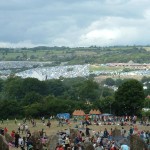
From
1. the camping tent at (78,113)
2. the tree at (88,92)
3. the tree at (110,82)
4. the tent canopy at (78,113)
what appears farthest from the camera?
the tree at (110,82)

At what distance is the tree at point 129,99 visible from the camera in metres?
63.4

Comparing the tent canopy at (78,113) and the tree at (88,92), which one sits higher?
the tree at (88,92)

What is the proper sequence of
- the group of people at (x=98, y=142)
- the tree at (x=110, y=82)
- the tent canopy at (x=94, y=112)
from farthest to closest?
the tree at (x=110, y=82) → the tent canopy at (x=94, y=112) → the group of people at (x=98, y=142)

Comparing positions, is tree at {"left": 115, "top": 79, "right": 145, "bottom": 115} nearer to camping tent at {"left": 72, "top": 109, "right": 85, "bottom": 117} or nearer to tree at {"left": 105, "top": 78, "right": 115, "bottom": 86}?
camping tent at {"left": 72, "top": 109, "right": 85, "bottom": 117}

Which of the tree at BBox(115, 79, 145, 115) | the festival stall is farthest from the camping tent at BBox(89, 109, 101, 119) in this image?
the tree at BBox(115, 79, 145, 115)

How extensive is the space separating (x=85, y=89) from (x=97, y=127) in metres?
49.7

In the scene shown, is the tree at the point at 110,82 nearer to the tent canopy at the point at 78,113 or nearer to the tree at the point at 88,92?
the tree at the point at 88,92

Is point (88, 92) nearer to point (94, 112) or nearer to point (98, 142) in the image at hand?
point (94, 112)

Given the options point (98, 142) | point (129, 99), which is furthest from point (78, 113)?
point (98, 142)

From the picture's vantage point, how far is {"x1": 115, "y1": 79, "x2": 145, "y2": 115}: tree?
63428 millimetres

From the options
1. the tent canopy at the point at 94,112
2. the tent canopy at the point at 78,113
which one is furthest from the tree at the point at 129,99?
the tent canopy at the point at 78,113

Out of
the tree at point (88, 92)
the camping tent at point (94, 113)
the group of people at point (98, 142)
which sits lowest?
the camping tent at point (94, 113)

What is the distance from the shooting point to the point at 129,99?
64.1 meters

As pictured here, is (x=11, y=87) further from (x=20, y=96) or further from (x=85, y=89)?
(x=85, y=89)
